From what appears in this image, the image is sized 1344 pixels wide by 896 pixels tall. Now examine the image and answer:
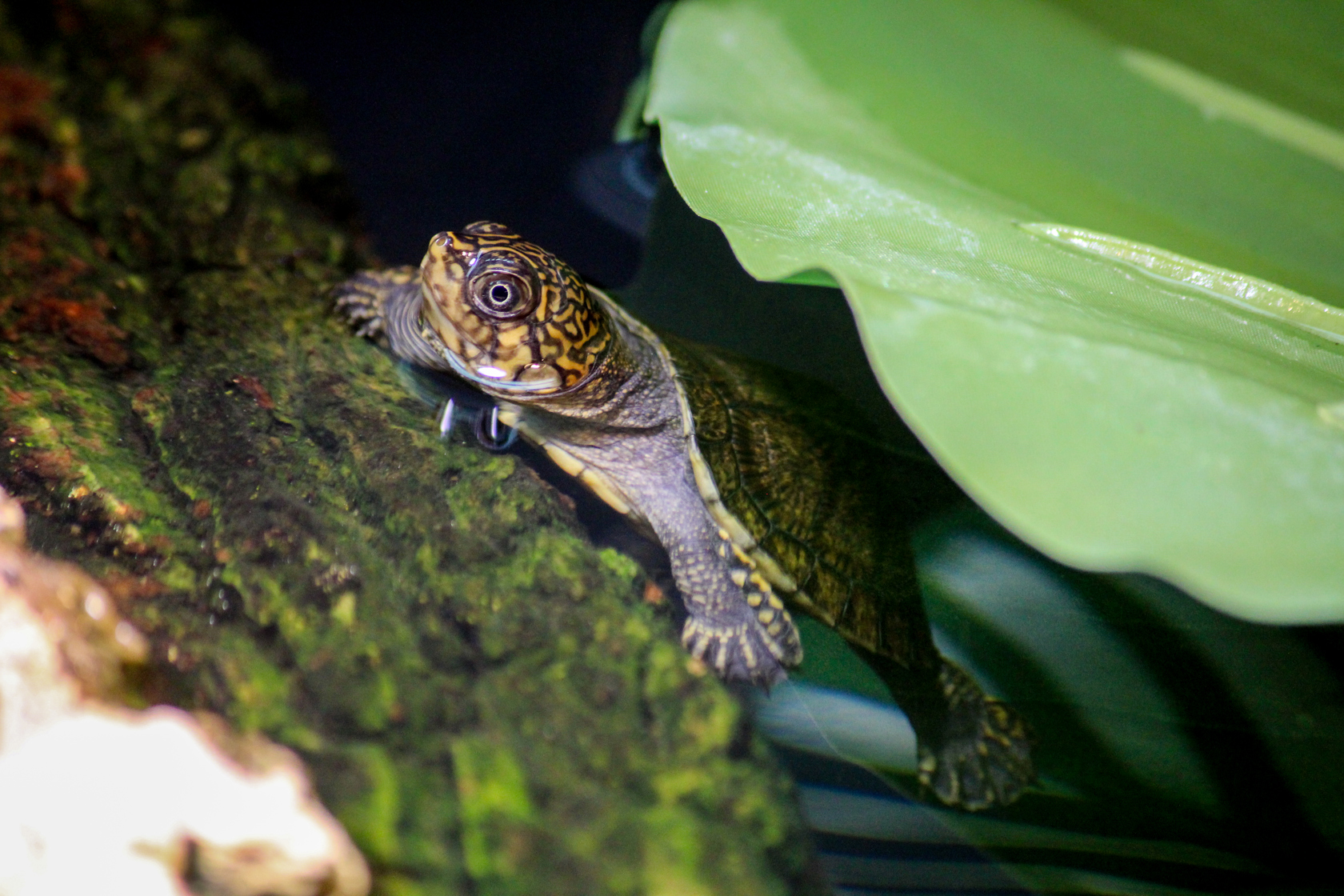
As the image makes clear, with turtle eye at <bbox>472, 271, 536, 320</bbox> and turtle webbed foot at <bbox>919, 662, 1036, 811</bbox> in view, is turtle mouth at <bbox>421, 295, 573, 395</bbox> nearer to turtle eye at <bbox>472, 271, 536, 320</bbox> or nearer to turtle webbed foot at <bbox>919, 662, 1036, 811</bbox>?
turtle eye at <bbox>472, 271, 536, 320</bbox>

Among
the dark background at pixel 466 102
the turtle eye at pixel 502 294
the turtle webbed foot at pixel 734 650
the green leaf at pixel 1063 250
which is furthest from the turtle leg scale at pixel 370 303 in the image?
the turtle webbed foot at pixel 734 650

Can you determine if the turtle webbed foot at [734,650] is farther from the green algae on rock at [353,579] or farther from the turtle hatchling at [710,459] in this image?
the green algae on rock at [353,579]

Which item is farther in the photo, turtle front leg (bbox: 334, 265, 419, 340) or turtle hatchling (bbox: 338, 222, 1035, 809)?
turtle front leg (bbox: 334, 265, 419, 340)

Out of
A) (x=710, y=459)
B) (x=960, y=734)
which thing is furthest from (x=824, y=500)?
(x=960, y=734)

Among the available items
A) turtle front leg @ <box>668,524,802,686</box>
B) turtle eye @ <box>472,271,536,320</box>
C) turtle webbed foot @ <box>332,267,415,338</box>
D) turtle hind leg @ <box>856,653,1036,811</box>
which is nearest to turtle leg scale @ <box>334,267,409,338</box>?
turtle webbed foot @ <box>332,267,415,338</box>

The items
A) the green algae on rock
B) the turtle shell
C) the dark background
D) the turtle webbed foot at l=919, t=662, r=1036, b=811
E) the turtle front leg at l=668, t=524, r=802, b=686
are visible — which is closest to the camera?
the green algae on rock

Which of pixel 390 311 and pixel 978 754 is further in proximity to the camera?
pixel 390 311

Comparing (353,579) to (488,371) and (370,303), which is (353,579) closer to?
(488,371)
